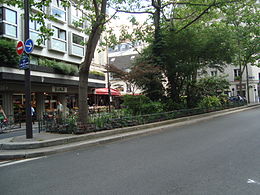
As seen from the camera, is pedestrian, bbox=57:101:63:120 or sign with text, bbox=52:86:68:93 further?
sign with text, bbox=52:86:68:93

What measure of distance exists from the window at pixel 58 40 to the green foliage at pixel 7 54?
5370mm

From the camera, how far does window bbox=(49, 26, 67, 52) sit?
814 inches

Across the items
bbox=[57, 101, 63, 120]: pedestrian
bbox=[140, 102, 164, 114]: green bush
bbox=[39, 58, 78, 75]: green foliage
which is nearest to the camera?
bbox=[57, 101, 63, 120]: pedestrian

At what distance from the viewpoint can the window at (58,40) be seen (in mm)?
20678

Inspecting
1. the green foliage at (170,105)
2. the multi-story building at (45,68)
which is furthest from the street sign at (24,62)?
the green foliage at (170,105)

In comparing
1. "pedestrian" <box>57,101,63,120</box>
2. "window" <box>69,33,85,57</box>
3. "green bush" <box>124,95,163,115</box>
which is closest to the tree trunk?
"pedestrian" <box>57,101,63,120</box>

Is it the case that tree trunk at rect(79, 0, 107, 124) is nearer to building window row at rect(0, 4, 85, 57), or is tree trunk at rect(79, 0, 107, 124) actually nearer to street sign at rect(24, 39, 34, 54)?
street sign at rect(24, 39, 34, 54)

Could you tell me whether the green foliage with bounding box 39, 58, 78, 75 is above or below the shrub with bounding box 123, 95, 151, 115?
above

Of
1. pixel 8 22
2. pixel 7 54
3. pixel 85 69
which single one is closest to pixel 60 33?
pixel 8 22

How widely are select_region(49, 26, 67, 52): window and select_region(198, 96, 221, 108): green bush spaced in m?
15.1

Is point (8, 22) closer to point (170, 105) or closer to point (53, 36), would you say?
point (53, 36)

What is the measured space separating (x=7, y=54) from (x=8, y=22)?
3.38 m

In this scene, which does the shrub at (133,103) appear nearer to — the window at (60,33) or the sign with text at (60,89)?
the sign with text at (60,89)

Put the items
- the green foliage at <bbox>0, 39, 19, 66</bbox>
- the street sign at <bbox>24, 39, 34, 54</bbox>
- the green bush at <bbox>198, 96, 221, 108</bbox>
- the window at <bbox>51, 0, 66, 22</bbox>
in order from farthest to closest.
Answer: the window at <bbox>51, 0, 66, 22</bbox>, the green bush at <bbox>198, 96, 221, 108</bbox>, the green foliage at <bbox>0, 39, 19, 66</bbox>, the street sign at <bbox>24, 39, 34, 54</bbox>
